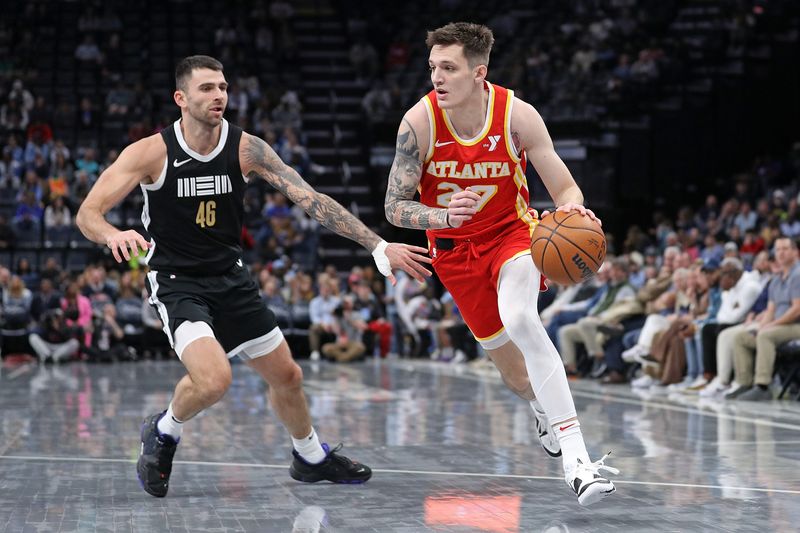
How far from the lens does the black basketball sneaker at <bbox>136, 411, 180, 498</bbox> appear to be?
582 centimetres

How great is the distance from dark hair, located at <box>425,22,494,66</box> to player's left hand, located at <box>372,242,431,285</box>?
3.19 ft

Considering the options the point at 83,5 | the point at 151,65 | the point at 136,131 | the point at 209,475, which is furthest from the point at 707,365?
the point at 83,5

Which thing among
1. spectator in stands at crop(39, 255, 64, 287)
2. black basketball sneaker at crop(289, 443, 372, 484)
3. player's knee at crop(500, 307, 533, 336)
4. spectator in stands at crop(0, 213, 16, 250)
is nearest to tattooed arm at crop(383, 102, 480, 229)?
player's knee at crop(500, 307, 533, 336)

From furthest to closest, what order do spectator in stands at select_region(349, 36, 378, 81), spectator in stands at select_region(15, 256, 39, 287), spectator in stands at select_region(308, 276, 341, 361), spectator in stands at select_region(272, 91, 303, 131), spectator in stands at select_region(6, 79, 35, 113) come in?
spectator in stands at select_region(349, 36, 378, 81) → spectator in stands at select_region(272, 91, 303, 131) → spectator in stands at select_region(6, 79, 35, 113) → spectator in stands at select_region(15, 256, 39, 287) → spectator in stands at select_region(308, 276, 341, 361)

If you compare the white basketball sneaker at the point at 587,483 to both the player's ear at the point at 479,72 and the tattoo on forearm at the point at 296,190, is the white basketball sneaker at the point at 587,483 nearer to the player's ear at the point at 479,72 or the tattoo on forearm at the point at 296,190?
the tattoo on forearm at the point at 296,190

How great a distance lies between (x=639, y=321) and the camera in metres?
13.4

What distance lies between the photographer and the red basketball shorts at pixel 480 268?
19.4ft

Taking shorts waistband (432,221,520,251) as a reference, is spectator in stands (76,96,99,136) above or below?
above

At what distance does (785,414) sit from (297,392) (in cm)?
502

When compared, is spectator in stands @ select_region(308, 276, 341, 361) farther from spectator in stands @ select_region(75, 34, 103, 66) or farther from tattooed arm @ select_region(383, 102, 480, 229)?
tattooed arm @ select_region(383, 102, 480, 229)

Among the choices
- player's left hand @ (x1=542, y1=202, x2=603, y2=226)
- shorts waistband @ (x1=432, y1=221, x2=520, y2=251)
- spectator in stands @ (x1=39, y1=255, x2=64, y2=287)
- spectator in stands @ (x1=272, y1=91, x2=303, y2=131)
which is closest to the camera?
player's left hand @ (x1=542, y1=202, x2=603, y2=226)

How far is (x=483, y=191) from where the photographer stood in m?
5.92

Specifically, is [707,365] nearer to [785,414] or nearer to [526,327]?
[785,414]

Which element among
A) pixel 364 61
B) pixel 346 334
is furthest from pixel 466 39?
pixel 364 61
